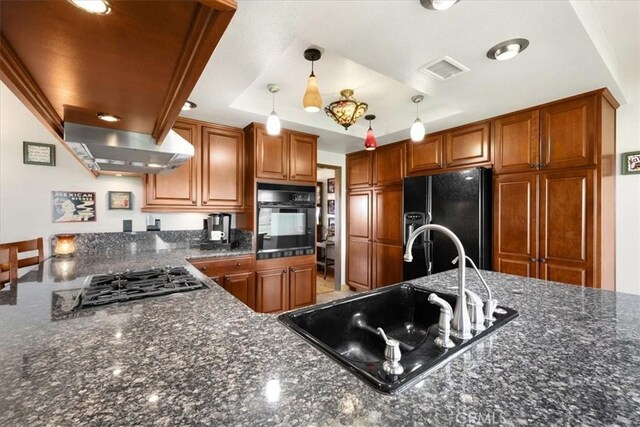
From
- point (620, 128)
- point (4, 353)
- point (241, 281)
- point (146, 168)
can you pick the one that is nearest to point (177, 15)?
point (4, 353)

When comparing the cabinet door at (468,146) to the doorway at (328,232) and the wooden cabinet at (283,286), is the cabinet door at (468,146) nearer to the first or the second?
the doorway at (328,232)

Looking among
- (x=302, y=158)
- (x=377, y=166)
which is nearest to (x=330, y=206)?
(x=377, y=166)

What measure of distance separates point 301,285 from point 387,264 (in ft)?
4.08

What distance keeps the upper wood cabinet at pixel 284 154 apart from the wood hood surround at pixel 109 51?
68.7 inches

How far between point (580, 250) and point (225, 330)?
2.68 meters

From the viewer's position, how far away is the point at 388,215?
145 inches

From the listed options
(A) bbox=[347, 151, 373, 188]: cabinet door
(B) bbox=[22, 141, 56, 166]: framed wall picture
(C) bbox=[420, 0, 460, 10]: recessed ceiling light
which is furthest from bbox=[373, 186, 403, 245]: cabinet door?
(B) bbox=[22, 141, 56, 166]: framed wall picture

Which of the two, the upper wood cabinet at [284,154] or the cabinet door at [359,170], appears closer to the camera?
the upper wood cabinet at [284,154]

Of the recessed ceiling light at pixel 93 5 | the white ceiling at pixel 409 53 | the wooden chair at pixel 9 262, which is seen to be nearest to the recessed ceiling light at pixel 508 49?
the white ceiling at pixel 409 53

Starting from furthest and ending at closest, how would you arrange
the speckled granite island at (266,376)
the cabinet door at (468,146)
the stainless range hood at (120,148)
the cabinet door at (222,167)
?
1. the cabinet door at (222,167)
2. the cabinet door at (468,146)
3. the stainless range hood at (120,148)
4. the speckled granite island at (266,376)

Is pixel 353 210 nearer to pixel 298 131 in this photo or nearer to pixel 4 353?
pixel 298 131

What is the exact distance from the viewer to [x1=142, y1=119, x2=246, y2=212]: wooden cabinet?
2.65m

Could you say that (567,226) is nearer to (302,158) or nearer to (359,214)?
(359,214)

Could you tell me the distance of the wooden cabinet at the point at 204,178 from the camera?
8.70ft
